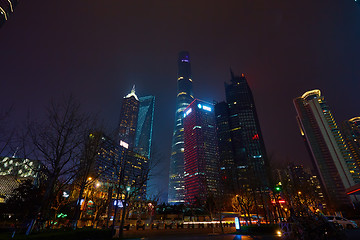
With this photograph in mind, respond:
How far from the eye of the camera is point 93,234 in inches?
511

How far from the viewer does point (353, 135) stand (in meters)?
152

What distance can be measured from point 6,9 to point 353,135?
248m

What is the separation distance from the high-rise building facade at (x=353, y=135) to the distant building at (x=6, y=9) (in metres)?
236

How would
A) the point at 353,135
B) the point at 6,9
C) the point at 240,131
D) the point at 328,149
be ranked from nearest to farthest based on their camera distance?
the point at 6,9 < the point at 328,149 < the point at 353,135 < the point at 240,131

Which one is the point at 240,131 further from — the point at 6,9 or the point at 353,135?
the point at 6,9

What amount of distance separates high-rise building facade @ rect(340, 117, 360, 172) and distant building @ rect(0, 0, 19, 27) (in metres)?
236

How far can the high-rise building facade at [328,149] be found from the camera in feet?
403

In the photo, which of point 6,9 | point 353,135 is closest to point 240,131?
point 353,135

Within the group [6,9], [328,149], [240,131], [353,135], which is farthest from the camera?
[240,131]

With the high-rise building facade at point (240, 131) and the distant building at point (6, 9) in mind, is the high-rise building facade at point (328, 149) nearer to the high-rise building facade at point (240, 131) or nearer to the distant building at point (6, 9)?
the high-rise building facade at point (240, 131)

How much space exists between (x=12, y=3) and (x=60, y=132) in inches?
3955

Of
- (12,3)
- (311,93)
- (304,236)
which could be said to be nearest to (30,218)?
(304,236)

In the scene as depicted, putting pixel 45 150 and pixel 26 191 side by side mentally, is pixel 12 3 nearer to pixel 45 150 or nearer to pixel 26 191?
pixel 26 191

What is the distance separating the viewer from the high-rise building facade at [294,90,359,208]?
12281 centimetres
